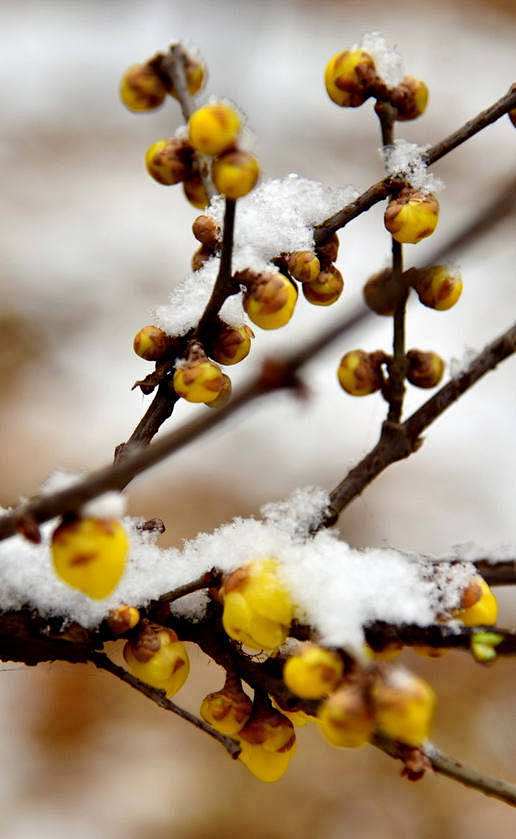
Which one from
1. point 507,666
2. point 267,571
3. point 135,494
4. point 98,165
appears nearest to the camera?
point 267,571

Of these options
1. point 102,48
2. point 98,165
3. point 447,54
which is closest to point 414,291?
point 98,165

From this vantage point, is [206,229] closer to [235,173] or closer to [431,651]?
[235,173]

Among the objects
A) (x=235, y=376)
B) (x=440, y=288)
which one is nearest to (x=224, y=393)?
(x=440, y=288)

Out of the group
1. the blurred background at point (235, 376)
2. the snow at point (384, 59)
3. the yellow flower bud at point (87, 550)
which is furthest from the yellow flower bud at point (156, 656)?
the blurred background at point (235, 376)

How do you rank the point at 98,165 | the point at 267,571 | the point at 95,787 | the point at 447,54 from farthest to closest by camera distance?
1. the point at 447,54
2. the point at 98,165
3. the point at 95,787
4. the point at 267,571

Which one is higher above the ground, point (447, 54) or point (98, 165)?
point (447, 54)

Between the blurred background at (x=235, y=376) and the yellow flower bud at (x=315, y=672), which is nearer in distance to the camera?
the yellow flower bud at (x=315, y=672)

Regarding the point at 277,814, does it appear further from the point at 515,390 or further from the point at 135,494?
the point at 515,390

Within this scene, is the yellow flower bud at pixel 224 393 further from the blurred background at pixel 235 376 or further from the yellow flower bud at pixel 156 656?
the blurred background at pixel 235 376

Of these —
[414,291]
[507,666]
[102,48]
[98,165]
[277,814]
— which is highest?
[102,48]
